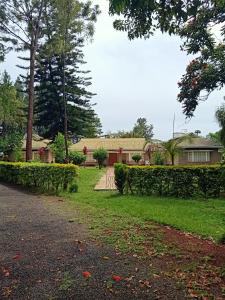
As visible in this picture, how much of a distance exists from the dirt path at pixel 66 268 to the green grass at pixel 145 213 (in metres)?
0.89

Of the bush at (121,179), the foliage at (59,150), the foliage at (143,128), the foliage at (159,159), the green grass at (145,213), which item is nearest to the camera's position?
the green grass at (145,213)

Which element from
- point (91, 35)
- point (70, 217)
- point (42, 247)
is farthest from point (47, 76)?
point (42, 247)

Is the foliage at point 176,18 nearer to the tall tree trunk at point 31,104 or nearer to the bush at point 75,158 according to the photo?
the tall tree trunk at point 31,104

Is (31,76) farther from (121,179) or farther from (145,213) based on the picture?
(145,213)

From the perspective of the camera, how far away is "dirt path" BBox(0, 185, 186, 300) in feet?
16.4

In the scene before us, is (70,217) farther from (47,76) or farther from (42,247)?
(47,76)

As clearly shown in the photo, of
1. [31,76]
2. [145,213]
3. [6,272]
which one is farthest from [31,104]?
[6,272]

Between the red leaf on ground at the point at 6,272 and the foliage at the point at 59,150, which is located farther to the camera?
the foliage at the point at 59,150

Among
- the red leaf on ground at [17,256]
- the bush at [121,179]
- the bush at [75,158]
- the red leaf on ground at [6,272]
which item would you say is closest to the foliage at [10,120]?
the bush at [75,158]

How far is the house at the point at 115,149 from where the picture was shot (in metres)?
49.3

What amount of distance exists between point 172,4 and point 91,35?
27322 millimetres

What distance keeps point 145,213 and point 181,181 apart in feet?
14.4

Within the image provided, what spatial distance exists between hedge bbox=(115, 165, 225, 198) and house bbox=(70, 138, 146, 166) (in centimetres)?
3276

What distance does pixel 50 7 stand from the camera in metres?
29.6
